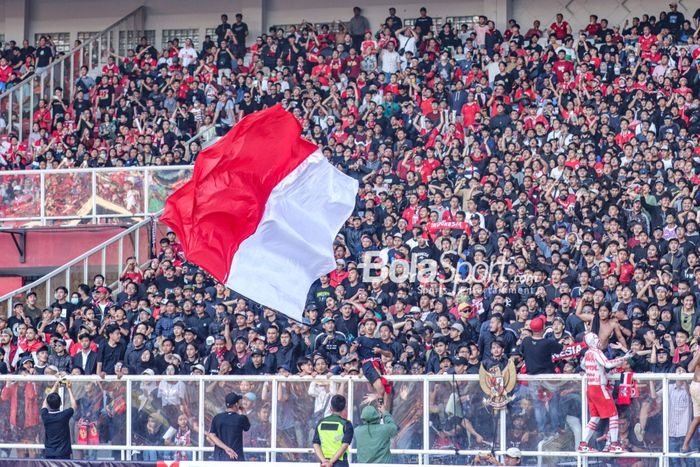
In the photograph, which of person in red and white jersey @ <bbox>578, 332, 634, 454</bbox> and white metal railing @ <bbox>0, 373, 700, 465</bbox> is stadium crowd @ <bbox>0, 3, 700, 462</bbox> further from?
person in red and white jersey @ <bbox>578, 332, 634, 454</bbox>

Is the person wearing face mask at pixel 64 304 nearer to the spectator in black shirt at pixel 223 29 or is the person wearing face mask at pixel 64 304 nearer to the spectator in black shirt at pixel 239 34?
the spectator in black shirt at pixel 239 34

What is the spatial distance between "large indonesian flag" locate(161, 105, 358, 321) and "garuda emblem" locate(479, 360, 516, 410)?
11.6ft

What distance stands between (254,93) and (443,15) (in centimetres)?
666

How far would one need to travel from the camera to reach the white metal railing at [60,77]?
3491 centimetres

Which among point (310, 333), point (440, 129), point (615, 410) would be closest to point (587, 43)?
point (440, 129)

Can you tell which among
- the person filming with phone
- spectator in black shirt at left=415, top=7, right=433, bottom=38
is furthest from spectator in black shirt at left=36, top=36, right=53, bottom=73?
the person filming with phone

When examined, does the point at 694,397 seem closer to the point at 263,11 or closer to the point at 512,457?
the point at 512,457

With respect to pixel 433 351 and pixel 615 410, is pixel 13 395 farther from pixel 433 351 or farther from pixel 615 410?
pixel 615 410

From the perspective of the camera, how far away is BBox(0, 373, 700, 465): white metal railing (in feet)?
64.1

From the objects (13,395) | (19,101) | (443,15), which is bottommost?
(13,395)

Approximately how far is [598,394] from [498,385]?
1.39m

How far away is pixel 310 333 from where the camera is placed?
22.9 meters

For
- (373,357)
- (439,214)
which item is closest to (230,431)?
(373,357)

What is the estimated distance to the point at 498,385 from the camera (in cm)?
1986
